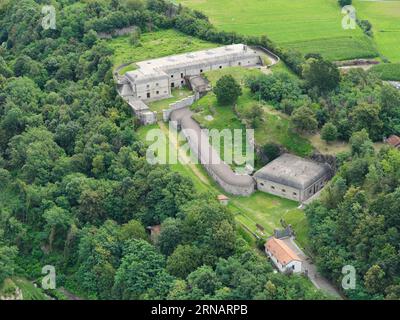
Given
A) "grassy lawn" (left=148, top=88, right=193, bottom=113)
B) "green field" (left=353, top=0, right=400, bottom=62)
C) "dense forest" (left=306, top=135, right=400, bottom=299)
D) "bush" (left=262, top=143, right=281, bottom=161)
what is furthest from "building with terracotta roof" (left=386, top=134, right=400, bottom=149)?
"green field" (left=353, top=0, right=400, bottom=62)

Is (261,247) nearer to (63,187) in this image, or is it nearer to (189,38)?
(63,187)

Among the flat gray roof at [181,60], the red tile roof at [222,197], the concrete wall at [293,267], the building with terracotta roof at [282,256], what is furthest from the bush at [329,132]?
the flat gray roof at [181,60]

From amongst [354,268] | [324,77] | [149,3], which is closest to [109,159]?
[324,77]

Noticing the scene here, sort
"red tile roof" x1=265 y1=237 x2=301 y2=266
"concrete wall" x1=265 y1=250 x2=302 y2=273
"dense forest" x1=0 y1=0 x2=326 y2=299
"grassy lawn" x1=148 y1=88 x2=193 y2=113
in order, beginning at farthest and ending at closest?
"grassy lawn" x1=148 y1=88 x2=193 y2=113, "dense forest" x1=0 y1=0 x2=326 y2=299, "red tile roof" x1=265 y1=237 x2=301 y2=266, "concrete wall" x1=265 y1=250 x2=302 y2=273

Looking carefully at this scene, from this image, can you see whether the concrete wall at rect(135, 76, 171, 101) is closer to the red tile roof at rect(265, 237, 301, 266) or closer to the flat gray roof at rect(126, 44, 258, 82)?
the flat gray roof at rect(126, 44, 258, 82)

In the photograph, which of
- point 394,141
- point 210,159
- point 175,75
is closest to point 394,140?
point 394,141

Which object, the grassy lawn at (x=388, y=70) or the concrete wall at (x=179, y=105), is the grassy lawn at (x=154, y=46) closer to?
the concrete wall at (x=179, y=105)

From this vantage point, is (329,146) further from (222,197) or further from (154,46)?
(154,46)
